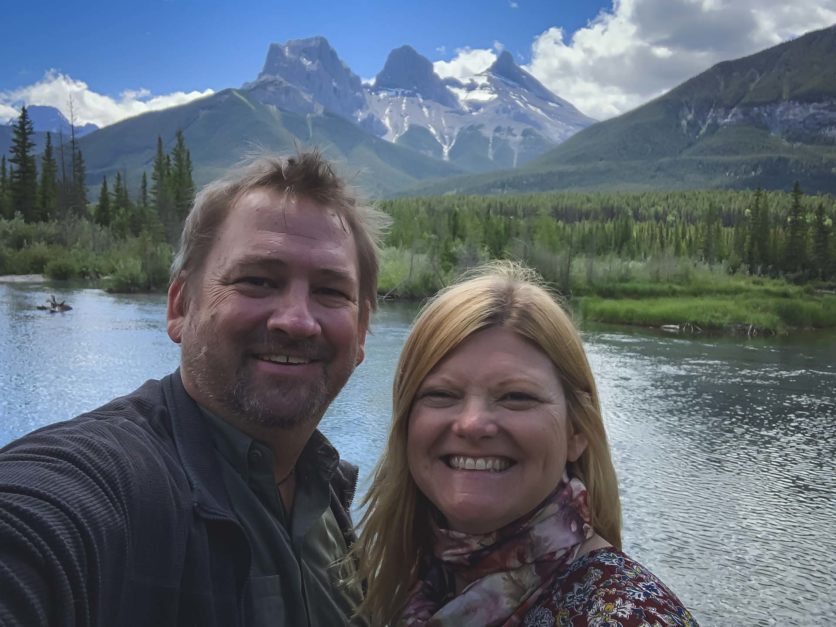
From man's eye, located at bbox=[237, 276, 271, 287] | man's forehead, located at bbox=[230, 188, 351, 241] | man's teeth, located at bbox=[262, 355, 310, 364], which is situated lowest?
man's teeth, located at bbox=[262, 355, 310, 364]

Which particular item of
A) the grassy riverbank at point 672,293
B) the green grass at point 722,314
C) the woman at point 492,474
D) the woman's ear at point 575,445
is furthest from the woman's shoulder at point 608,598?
the green grass at point 722,314

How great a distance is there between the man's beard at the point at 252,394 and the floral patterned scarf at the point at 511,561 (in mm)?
576

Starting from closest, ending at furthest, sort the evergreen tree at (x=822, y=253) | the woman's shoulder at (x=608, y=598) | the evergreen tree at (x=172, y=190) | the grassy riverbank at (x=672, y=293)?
the woman's shoulder at (x=608, y=598) → the grassy riverbank at (x=672, y=293) → the evergreen tree at (x=172, y=190) → the evergreen tree at (x=822, y=253)

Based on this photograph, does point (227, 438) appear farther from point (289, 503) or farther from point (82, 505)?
point (82, 505)

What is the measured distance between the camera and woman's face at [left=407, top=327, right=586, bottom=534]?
2004mm

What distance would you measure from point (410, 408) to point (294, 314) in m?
0.50

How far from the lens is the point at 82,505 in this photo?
4.29 ft

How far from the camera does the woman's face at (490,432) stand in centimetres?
200

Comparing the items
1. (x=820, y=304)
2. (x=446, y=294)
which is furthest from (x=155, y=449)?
(x=820, y=304)

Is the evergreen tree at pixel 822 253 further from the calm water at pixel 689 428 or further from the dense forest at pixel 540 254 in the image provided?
the calm water at pixel 689 428

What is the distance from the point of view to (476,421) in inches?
78.9

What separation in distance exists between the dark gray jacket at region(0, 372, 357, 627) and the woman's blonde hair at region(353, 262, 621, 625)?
2.49 feet

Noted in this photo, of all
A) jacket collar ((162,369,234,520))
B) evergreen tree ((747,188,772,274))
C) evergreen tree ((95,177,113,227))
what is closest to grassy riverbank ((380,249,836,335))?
evergreen tree ((747,188,772,274))

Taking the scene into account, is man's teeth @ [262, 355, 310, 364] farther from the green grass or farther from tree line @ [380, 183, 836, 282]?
tree line @ [380, 183, 836, 282]
